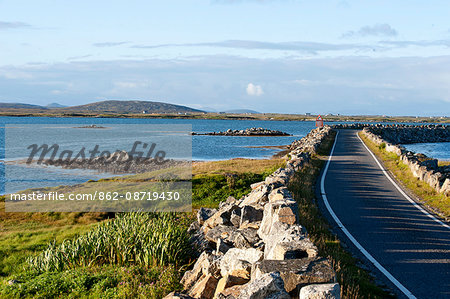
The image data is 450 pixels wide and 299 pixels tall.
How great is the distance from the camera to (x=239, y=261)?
7.54m

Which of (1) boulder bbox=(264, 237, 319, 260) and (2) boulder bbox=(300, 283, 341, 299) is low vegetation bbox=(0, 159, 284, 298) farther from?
(2) boulder bbox=(300, 283, 341, 299)

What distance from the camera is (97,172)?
4447cm

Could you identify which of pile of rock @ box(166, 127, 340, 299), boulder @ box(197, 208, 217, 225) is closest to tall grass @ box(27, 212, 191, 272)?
pile of rock @ box(166, 127, 340, 299)

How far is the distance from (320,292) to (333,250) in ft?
19.0

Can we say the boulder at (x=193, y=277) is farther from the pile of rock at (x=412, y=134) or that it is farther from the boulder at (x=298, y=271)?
the pile of rock at (x=412, y=134)

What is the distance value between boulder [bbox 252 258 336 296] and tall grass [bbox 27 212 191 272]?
13.5 feet

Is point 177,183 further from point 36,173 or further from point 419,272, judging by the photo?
point 36,173

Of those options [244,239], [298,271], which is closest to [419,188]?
[244,239]

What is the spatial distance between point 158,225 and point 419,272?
668cm

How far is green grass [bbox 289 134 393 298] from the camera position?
8.52m

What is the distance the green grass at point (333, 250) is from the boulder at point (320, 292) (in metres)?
2.01

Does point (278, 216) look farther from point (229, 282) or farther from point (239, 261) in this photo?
point (229, 282)

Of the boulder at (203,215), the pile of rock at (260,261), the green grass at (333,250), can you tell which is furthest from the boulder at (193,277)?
the boulder at (203,215)

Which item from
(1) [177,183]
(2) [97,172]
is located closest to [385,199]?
(1) [177,183]
